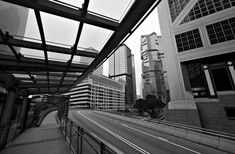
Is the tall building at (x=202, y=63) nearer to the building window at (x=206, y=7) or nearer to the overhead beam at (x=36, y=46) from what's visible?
the building window at (x=206, y=7)

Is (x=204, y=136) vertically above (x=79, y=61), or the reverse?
(x=79, y=61)

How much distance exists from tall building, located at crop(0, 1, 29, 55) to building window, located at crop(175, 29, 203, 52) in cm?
2341

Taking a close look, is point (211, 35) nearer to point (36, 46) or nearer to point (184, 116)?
point (184, 116)

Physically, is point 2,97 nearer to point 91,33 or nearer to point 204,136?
point 91,33

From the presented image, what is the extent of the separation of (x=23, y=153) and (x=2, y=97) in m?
14.4

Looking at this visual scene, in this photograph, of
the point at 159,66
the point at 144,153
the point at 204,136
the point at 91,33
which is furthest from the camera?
the point at 159,66

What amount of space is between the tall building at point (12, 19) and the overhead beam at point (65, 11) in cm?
175

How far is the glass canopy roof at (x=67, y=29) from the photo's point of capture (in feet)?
9.69

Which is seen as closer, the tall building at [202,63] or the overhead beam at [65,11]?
the overhead beam at [65,11]

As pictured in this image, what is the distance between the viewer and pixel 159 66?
4801 inches

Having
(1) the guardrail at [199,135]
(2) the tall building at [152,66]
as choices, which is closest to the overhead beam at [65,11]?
(1) the guardrail at [199,135]

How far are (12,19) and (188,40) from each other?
24.5 m

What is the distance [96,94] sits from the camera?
300 ft

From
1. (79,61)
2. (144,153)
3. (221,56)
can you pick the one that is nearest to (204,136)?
(144,153)
